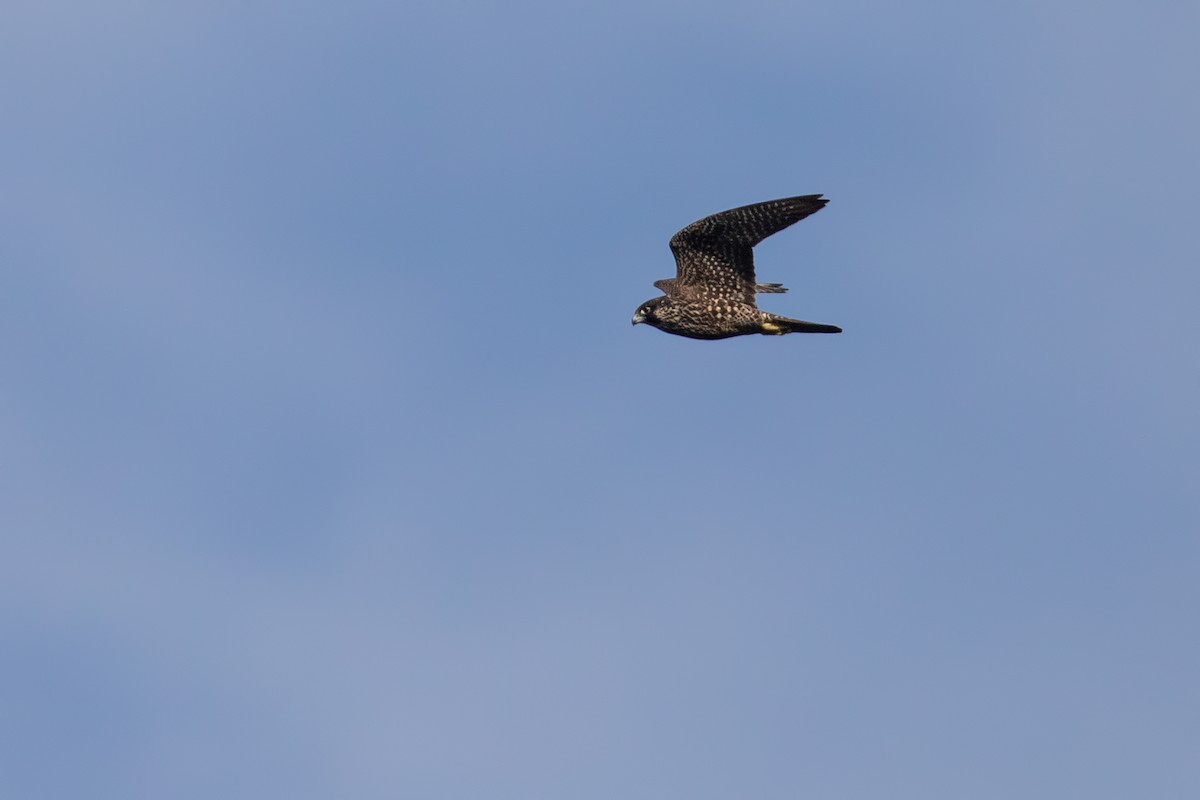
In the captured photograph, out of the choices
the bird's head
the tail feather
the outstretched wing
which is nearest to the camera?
the outstretched wing

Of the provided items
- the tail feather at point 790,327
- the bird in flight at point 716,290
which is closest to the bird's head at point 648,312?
the bird in flight at point 716,290

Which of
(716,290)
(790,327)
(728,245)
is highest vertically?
(728,245)

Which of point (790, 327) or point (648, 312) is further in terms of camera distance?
point (648, 312)

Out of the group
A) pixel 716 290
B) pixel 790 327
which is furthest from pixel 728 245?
pixel 790 327

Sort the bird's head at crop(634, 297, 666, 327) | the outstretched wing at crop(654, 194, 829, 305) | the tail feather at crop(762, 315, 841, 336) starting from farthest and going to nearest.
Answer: the bird's head at crop(634, 297, 666, 327) → the tail feather at crop(762, 315, 841, 336) → the outstretched wing at crop(654, 194, 829, 305)

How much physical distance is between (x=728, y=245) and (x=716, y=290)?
3.25 feet

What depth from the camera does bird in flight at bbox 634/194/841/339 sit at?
30.6 m

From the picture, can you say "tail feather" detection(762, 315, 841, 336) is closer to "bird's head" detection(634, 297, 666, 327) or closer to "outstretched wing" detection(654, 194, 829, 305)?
"outstretched wing" detection(654, 194, 829, 305)

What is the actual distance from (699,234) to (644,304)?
1.89m

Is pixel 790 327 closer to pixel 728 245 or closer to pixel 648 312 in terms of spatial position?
pixel 728 245

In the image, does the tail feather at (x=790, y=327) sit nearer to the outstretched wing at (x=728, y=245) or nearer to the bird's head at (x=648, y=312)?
the outstretched wing at (x=728, y=245)

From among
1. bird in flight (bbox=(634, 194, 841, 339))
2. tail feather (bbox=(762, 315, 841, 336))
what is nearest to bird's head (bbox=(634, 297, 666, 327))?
bird in flight (bbox=(634, 194, 841, 339))

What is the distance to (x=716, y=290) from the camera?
31.5 meters

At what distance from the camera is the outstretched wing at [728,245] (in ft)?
97.6
